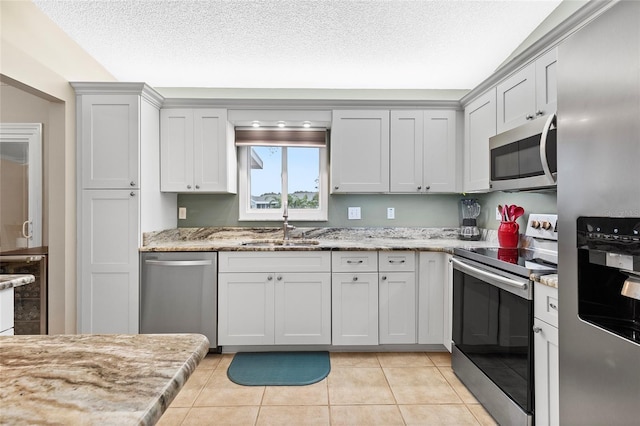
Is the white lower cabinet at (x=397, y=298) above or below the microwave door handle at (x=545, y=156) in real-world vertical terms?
below

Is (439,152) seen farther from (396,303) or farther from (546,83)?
(396,303)

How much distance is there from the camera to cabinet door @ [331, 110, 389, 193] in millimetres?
2998

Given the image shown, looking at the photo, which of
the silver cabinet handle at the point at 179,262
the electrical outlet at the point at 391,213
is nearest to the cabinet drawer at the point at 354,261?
the electrical outlet at the point at 391,213

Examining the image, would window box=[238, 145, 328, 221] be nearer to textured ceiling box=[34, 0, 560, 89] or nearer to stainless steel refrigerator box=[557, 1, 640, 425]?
textured ceiling box=[34, 0, 560, 89]

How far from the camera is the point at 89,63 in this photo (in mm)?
2842

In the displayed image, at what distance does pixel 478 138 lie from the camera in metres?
2.71

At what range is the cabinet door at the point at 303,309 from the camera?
266cm

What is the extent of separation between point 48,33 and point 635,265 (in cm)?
347

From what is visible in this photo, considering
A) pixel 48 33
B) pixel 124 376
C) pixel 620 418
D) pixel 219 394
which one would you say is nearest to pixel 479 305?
pixel 620 418

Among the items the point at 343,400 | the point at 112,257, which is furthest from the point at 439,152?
the point at 112,257

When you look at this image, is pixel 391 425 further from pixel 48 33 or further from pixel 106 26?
pixel 48 33

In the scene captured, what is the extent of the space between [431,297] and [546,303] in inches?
48.1

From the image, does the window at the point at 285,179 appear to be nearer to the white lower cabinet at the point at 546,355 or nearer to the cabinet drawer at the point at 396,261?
the cabinet drawer at the point at 396,261

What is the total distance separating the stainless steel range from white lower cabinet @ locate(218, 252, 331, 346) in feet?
3.24
